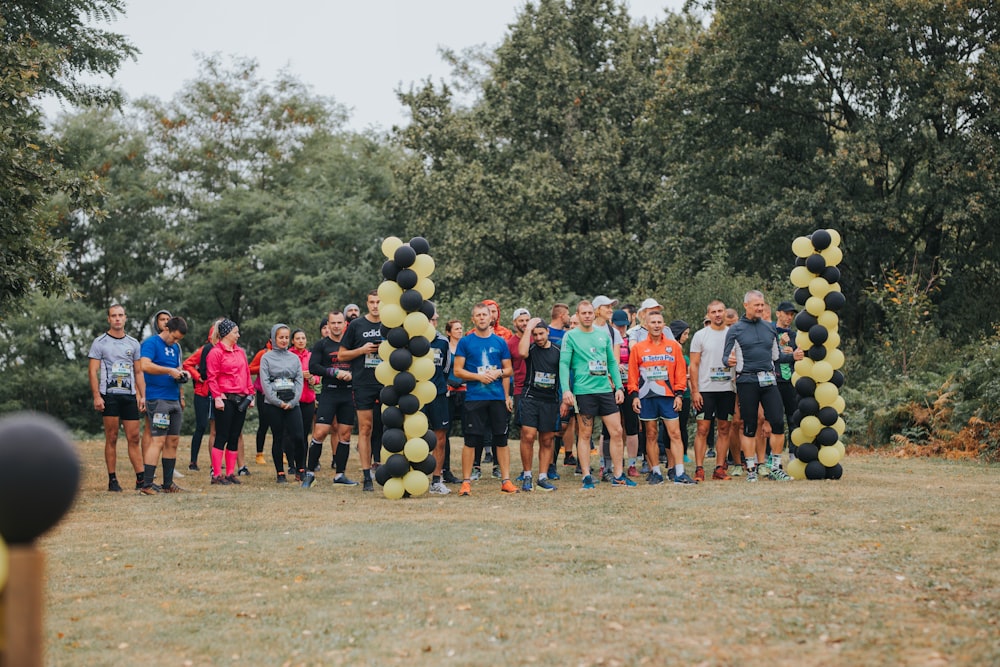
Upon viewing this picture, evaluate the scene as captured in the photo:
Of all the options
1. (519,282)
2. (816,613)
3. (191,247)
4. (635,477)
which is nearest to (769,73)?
(519,282)

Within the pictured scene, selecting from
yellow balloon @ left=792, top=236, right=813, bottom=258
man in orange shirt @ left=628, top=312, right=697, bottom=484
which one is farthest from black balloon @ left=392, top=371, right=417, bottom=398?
yellow balloon @ left=792, top=236, right=813, bottom=258

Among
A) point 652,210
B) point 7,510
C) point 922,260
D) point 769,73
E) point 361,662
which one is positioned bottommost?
point 361,662

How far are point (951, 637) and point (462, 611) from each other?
8.63 ft

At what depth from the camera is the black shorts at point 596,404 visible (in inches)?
490

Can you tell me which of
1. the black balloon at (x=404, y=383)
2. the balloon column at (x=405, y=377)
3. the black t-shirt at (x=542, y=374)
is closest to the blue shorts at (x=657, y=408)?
the black t-shirt at (x=542, y=374)

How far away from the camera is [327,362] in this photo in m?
13.7

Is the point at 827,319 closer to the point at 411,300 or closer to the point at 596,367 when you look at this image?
the point at 596,367

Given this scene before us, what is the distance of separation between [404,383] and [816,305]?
5236 mm

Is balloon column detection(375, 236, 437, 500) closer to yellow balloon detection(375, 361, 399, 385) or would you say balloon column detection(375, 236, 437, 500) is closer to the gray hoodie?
yellow balloon detection(375, 361, 399, 385)

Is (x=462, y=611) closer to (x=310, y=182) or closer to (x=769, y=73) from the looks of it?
(x=769, y=73)

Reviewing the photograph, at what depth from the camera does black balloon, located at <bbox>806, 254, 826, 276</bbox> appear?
1297 cm

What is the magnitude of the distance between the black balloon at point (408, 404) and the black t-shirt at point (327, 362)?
1.88 metres

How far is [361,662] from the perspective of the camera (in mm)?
5129

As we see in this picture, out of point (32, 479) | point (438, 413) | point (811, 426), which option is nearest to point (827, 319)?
point (811, 426)
